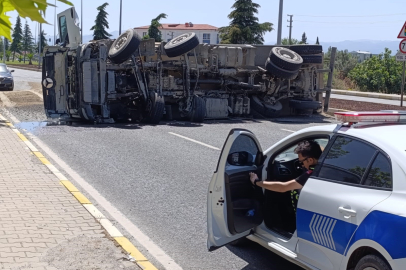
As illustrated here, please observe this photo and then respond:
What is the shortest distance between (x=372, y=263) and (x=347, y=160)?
A: 0.87 m

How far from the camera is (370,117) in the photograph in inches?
171

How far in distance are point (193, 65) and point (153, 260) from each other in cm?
1166

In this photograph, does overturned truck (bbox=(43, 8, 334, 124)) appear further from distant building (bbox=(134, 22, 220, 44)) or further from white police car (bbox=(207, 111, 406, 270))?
distant building (bbox=(134, 22, 220, 44))

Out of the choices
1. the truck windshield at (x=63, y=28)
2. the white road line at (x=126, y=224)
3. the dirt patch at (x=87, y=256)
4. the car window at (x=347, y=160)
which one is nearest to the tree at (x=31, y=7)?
the car window at (x=347, y=160)

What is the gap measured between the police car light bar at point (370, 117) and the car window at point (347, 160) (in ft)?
0.52

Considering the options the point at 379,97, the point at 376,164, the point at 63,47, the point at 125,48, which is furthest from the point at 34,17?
the point at 379,97

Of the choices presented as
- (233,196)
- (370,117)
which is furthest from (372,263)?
(233,196)

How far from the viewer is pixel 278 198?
5.10 meters

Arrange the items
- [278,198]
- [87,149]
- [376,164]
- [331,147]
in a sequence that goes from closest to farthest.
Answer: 1. [376,164]
2. [331,147]
3. [278,198]
4. [87,149]

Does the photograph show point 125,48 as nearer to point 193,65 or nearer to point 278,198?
point 193,65

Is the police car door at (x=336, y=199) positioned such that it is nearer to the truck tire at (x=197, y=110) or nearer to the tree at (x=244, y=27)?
the truck tire at (x=197, y=110)

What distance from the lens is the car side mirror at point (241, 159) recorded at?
A: 491cm

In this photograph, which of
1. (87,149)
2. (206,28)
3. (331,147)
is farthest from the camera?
(206,28)

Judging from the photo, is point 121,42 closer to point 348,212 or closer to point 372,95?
point 348,212
